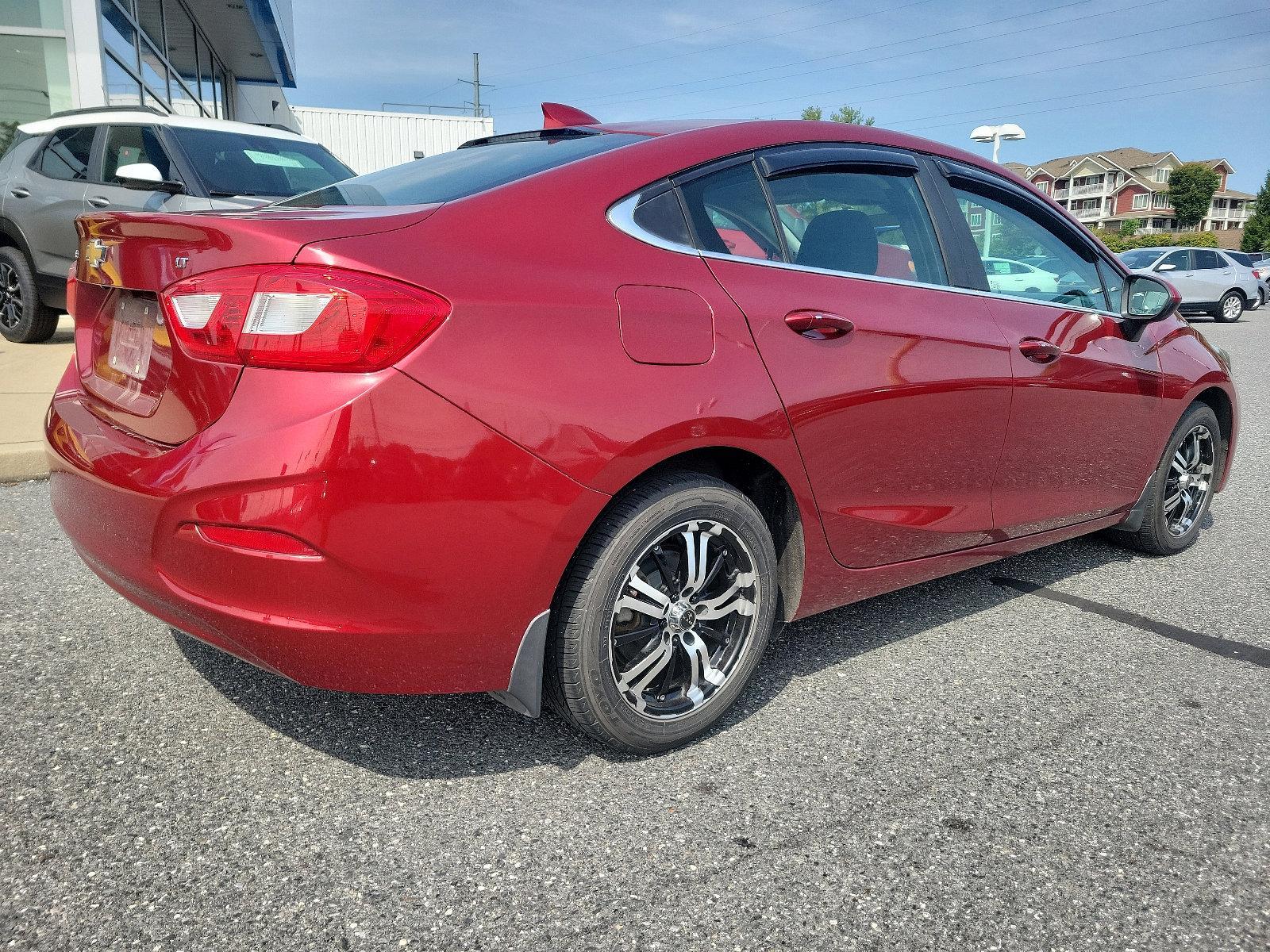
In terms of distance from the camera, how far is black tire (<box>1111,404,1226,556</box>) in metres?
4.08

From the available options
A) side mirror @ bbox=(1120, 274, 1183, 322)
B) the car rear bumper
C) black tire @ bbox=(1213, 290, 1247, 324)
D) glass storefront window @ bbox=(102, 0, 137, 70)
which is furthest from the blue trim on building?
black tire @ bbox=(1213, 290, 1247, 324)

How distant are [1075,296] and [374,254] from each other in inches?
105

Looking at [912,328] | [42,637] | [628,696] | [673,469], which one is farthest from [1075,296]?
[42,637]

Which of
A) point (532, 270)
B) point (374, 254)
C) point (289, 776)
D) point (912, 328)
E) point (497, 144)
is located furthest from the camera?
point (497, 144)

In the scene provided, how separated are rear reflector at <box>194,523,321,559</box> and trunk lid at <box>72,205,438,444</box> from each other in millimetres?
218

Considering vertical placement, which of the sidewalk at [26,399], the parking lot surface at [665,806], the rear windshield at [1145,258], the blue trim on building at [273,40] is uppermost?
the blue trim on building at [273,40]

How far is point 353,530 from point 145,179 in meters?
5.03

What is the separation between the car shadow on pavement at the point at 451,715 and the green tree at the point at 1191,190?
9575 centimetres

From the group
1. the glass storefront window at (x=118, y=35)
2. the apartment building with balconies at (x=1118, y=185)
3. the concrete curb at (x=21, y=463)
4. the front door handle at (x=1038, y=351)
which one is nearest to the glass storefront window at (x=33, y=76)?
the glass storefront window at (x=118, y=35)

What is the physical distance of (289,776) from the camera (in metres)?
2.32

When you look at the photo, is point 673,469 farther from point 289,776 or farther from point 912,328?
point 289,776

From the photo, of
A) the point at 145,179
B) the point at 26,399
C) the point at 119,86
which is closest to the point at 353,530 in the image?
the point at 145,179

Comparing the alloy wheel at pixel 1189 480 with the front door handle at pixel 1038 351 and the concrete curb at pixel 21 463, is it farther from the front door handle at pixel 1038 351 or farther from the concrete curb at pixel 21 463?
the concrete curb at pixel 21 463

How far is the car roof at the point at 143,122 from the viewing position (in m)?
7.48
